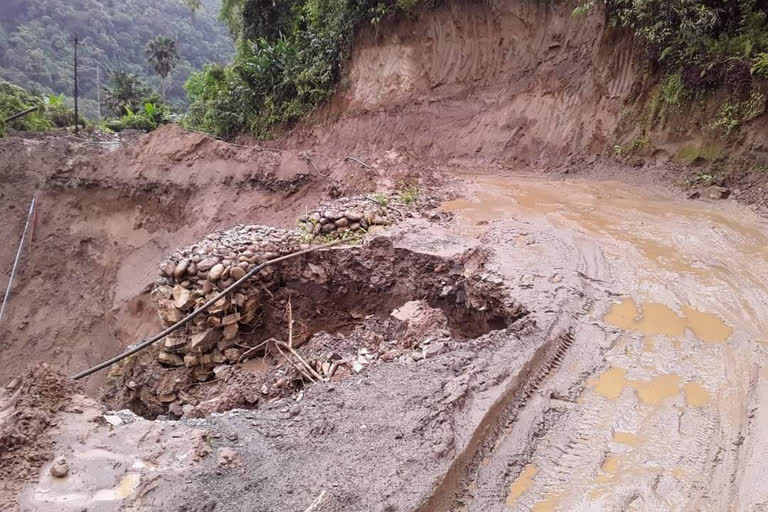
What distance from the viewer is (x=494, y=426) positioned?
2902 mm

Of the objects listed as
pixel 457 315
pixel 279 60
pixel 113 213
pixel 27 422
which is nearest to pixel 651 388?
pixel 457 315

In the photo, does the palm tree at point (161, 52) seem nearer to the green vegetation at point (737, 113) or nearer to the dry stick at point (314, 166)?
the dry stick at point (314, 166)

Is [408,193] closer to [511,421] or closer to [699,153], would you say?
[699,153]

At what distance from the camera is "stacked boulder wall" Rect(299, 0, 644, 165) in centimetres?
991

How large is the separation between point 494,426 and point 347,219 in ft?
13.8

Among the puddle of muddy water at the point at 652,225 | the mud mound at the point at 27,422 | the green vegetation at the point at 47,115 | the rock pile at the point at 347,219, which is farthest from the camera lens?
the green vegetation at the point at 47,115

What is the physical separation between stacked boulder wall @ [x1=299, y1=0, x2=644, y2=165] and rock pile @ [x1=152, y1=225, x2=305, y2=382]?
21.8 ft

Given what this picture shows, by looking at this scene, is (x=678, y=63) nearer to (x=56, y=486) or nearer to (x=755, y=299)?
(x=755, y=299)

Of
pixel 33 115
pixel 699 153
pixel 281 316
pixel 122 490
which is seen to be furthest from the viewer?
pixel 33 115

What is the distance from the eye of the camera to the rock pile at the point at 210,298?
604 centimetres

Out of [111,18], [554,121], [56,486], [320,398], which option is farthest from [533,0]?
[111,18]

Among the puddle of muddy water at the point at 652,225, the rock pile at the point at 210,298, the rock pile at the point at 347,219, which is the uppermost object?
the puddle of muddy water at the point at 652,225

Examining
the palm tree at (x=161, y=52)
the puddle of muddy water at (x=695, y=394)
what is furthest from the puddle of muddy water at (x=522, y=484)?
the palm tree at (x=161, y=52)

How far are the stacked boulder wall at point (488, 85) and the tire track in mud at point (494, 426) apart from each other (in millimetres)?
7341
